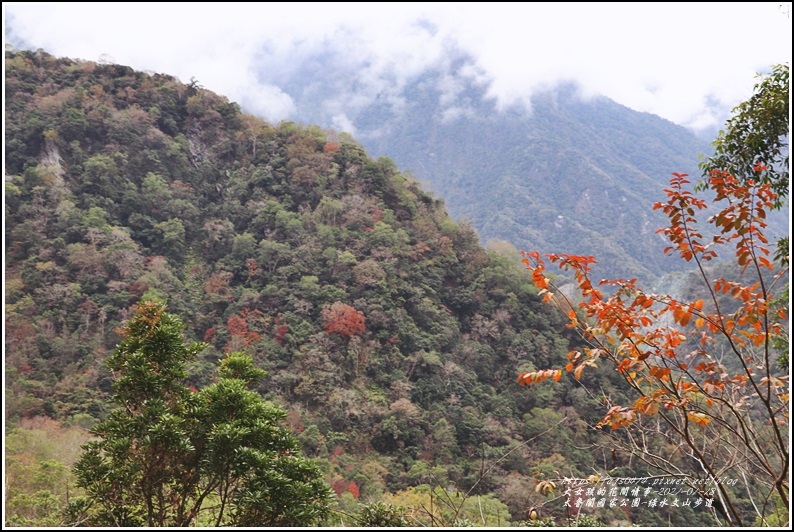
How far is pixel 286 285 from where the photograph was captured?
53.6 ft

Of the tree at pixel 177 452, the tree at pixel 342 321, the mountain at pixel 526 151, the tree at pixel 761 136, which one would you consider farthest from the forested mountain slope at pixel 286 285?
the mountain at pixel 526 151

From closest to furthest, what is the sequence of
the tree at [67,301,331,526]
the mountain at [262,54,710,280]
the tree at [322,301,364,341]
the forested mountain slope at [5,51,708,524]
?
the tree at [67,301,331,526]
the forested mountain slope at [5,51,708,524]
the tree at [322,301,364,341]
the mountain at [262,54,710,280]

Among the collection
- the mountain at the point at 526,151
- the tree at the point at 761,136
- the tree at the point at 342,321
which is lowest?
the tree at the point at 761,136

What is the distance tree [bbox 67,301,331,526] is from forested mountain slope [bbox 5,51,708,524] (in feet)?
23.9

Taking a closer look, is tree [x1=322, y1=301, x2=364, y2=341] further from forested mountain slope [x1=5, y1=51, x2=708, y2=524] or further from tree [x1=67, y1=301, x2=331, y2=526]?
tree [x1=67, y1=301, x2=331, y2=526]

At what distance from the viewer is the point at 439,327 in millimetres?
16531

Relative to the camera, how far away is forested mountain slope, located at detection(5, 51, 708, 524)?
12594 millimetres

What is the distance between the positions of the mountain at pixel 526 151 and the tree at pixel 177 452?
129 feet

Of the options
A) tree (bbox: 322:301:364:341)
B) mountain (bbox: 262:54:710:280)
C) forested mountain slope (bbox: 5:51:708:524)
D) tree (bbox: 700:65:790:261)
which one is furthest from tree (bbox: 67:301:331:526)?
mountain (bbox: 262:54:710:280)

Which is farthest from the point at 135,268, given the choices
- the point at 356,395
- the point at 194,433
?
the point at 194,433

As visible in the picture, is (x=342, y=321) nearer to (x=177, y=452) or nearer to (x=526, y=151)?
(x=177, y=452)

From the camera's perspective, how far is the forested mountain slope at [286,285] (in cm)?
1259

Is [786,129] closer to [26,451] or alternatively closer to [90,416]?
[26,451]

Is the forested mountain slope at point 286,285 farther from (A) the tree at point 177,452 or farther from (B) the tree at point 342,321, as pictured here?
(A) the tree at point 177,452
